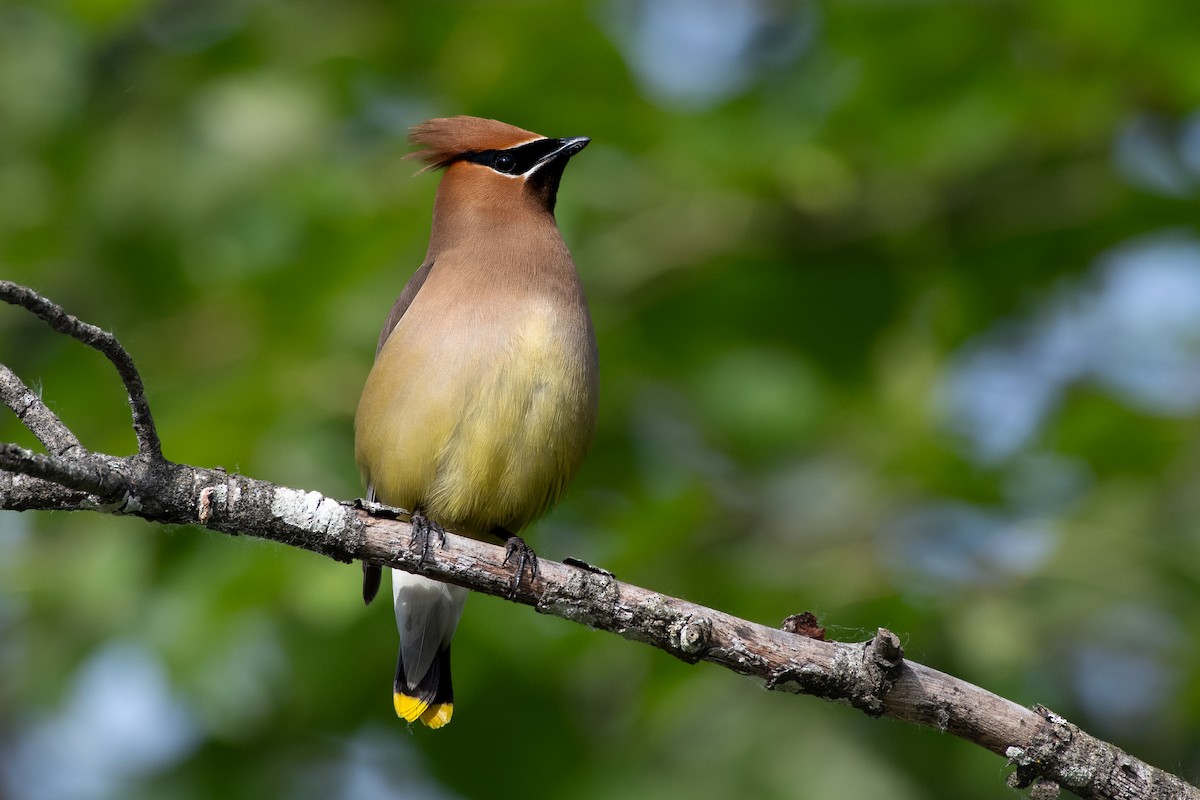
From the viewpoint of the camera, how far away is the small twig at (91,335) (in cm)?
284

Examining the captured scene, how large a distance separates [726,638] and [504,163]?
2449 millimetres

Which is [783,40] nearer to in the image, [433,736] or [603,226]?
[603,226]

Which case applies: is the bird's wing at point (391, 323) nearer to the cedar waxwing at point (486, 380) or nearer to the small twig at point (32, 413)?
the cedar waxwing at point (486, 380)

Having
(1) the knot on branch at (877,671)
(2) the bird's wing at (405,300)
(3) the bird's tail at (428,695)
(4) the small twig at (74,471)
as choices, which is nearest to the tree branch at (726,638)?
(1) the knot on branch at (877,671)

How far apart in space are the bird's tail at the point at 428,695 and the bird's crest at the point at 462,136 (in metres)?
1.86

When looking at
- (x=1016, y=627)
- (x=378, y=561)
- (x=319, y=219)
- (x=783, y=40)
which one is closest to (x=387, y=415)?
(x=378, y=561)

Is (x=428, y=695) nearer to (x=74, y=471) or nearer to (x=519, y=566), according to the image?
(x=519, y=566)

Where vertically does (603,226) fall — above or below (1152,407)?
above

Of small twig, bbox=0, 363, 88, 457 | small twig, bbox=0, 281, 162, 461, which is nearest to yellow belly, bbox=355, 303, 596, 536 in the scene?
small twig, bbox=0, 281, 162, 461

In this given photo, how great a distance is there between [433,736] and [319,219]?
2.33 meters

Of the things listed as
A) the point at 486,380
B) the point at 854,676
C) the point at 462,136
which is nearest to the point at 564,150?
the point at 462,136

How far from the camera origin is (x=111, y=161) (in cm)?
744

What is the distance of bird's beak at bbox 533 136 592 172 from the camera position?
207 inches

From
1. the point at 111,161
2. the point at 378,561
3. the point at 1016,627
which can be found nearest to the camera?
the point at 378,561
